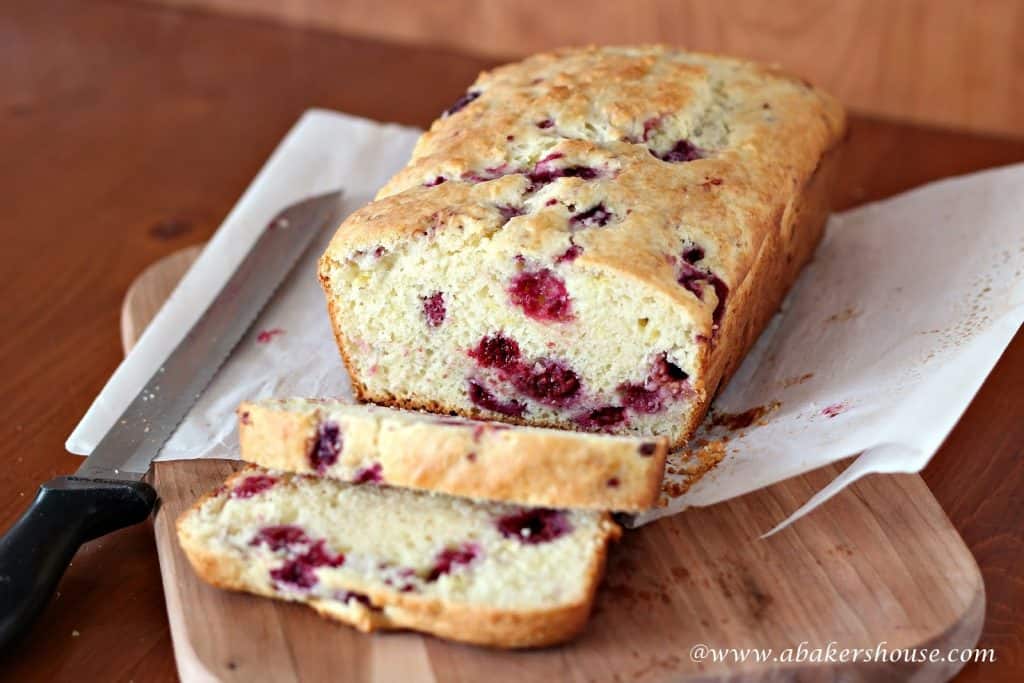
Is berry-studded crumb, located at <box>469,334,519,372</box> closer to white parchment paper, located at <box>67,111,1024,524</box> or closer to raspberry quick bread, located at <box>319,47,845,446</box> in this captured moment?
raspberry quick bread, located at <box>319,47,845,446</box>

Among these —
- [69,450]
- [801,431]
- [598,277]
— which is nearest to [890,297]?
[801,431]

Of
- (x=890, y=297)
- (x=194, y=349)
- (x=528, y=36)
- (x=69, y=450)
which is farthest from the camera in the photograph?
(x=528, y=36)

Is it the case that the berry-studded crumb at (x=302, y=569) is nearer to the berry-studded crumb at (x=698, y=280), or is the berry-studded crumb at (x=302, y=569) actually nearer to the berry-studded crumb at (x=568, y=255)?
the berry-studded crumb at (x=568, y=255)

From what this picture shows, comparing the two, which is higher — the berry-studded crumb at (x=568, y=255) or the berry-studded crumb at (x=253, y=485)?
the berry-studded crumb at (x=568, y=255)

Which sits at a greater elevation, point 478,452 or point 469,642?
point 478,452

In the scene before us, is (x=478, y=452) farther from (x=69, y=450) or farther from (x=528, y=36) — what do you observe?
(x=528, y=36)

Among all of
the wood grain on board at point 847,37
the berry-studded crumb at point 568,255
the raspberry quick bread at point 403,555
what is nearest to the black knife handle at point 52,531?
the raspberry quick bread at point 403,555
